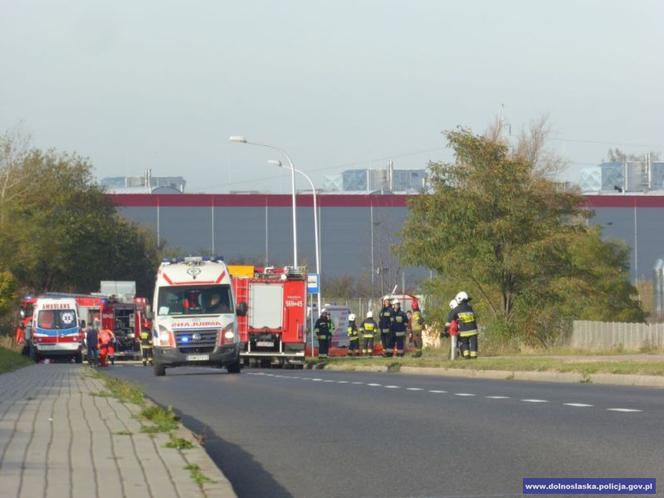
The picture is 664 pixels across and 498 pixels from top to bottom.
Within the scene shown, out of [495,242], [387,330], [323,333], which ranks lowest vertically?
[323,333]

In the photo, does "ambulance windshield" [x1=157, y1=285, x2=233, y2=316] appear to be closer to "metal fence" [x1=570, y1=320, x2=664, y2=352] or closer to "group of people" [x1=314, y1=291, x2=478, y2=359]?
"group of people" [x1=314, y1=291, x2=478, y2=359]

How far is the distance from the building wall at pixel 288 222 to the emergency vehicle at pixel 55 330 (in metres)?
39.2

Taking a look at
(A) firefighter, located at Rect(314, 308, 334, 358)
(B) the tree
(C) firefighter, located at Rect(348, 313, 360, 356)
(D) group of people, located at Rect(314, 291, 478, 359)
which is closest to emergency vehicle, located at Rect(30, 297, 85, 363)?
(D) group of people, located at Rect(314, 291, 478, 359)

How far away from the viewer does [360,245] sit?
102375mm

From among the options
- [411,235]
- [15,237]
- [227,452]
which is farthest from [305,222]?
[227,452]

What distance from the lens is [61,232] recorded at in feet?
272

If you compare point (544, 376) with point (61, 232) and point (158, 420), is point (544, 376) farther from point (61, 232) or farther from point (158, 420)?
point (61, 232)

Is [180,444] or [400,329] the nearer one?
[180,444]

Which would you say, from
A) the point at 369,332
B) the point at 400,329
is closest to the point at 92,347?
the point at 369,332

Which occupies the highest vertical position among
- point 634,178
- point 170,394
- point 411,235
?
point 634,178

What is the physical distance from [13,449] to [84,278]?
76.9 m

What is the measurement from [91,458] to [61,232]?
73041 millimetres

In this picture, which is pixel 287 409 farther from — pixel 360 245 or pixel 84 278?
pixel 360 245

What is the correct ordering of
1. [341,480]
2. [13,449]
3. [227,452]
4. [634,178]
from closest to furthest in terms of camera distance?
[341,480], [13,449], [227,452], [634,178]
